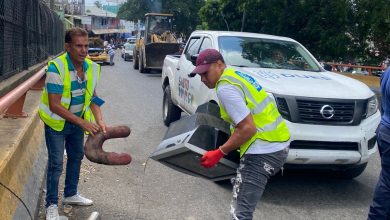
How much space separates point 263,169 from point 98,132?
4.84 ft


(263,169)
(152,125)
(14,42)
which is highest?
(14,42)

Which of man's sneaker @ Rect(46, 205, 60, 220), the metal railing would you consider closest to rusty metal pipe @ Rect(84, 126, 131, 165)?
man's sneaker @ Rect(46, 205, 60, 220)

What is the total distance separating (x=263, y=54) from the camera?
6.93 meters

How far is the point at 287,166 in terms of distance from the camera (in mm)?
5371

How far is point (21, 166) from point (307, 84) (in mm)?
3285

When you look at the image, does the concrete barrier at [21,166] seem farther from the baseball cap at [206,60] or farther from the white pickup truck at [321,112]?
the white pickup truck at [321,112]

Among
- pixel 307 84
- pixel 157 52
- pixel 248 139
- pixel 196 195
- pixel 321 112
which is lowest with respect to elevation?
pixel 196 195

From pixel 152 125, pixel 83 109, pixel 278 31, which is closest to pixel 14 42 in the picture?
pixel 152 125

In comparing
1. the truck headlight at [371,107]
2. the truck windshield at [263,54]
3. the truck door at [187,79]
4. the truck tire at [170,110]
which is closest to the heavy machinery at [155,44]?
the truck tire at [170,110]

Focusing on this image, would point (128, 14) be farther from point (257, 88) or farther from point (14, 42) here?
point (257, 88)

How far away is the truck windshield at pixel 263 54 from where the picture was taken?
6.67 m

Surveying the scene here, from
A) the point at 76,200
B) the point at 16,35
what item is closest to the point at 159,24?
the point at 16,35

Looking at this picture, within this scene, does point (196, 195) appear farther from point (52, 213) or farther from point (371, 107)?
point (371, 107)

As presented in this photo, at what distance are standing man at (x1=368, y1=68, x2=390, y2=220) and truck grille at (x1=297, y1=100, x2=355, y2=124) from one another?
123 cm
